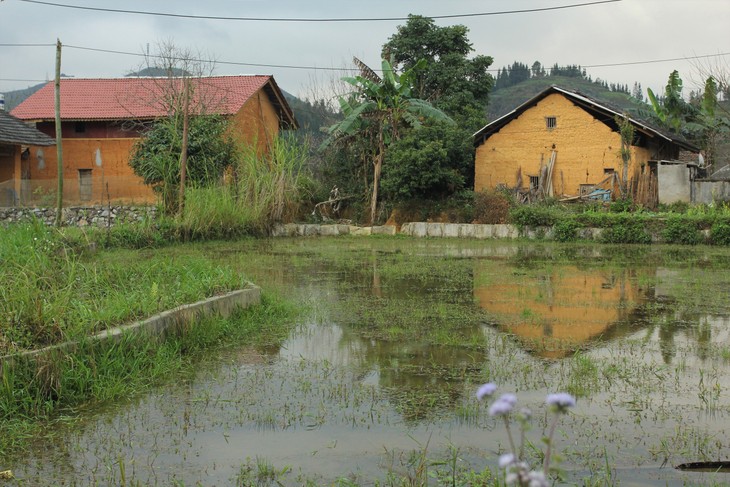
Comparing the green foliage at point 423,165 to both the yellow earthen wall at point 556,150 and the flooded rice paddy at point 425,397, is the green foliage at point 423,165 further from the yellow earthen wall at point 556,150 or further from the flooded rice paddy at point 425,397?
the flooded rice paddy at point 425,397

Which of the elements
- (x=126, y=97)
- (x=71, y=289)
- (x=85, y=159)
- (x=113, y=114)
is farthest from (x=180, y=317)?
(x=126, y=97)

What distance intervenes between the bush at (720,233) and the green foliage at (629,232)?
1.67 meters

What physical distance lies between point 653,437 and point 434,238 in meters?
18.0

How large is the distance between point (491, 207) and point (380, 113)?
5.25m

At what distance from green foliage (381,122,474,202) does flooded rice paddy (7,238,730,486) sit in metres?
13.1

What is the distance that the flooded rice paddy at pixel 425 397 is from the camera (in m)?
4.43

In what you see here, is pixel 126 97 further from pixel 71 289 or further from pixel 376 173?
pixel 71 289

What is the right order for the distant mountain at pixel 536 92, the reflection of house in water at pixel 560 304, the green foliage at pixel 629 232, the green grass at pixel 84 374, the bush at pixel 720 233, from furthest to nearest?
the distant mountain at pixel 536 92
the green foliage at pixel 629 232
the bush at pixel 720 233
the reflection of house in water at pixel 560 304
the green grass at pixel 84 374

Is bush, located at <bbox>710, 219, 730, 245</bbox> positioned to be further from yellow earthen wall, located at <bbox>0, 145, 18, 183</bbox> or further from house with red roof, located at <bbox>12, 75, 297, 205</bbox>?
yellow earthen wall, located at <bbox>0, 145, 18, 183</bbox>

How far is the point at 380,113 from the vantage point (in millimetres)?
25953

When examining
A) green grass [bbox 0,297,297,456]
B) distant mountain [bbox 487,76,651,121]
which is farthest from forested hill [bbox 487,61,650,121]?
green grass [bbox 0,297,297,456]

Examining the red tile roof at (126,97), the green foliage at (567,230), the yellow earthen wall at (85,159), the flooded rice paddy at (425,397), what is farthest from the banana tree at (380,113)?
the flooded rice paddy at (425,397)

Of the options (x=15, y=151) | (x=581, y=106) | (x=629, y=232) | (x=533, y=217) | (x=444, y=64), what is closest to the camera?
(x=629, y=232)

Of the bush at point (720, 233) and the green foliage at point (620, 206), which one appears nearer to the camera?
the bush at point (720, 233)
